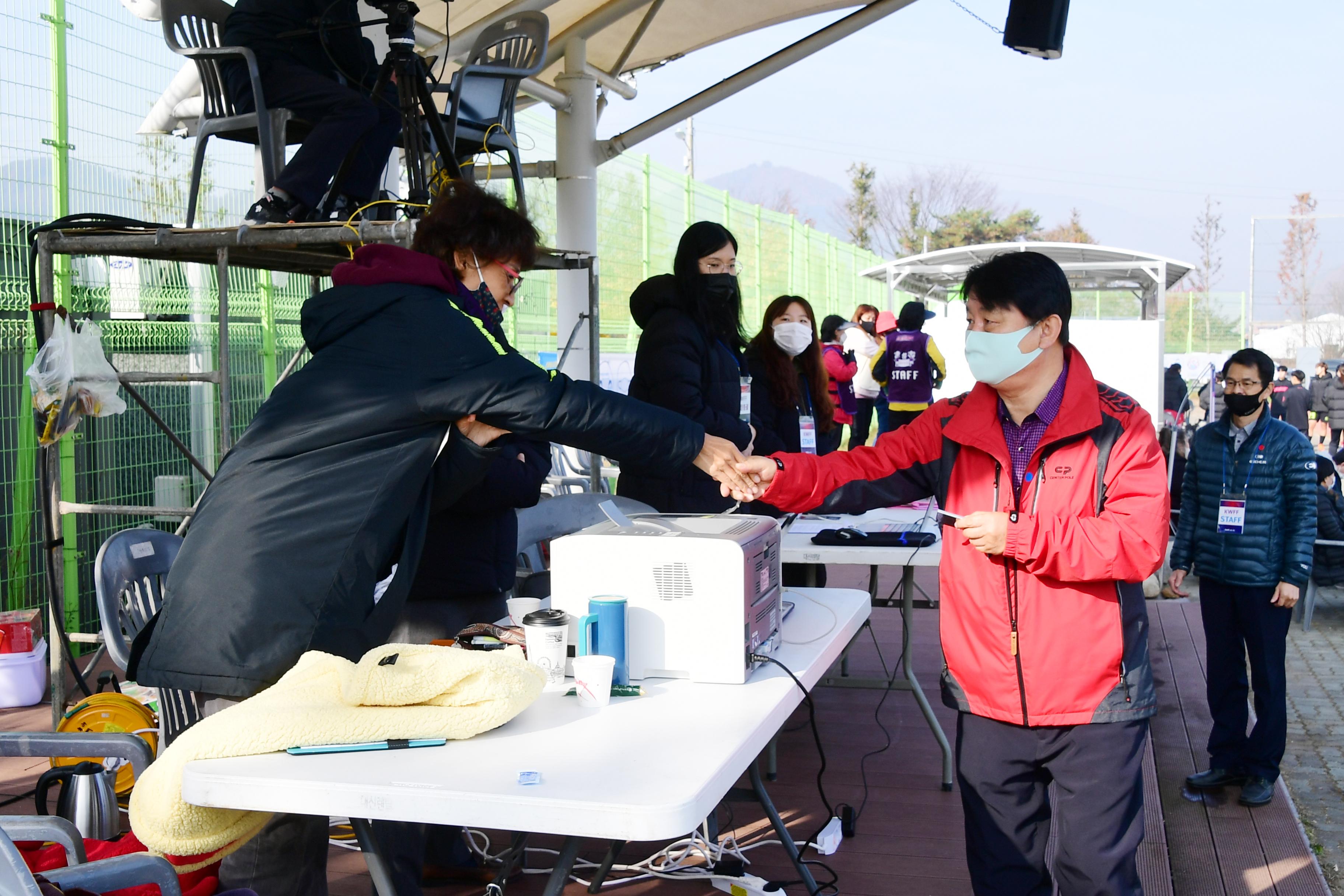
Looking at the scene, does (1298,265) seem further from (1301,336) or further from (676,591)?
(676,591)

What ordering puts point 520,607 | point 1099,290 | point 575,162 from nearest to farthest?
point 520,607
point 575,162
point 1099,290

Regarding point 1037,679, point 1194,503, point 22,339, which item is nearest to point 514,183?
point 22,339

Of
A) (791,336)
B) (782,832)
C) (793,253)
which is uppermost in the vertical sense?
(793,253)

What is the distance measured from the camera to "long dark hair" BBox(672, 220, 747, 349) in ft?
14.1

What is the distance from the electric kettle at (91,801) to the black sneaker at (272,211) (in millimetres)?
1916

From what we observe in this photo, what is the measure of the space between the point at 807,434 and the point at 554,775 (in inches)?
137

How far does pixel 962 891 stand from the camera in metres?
3.43

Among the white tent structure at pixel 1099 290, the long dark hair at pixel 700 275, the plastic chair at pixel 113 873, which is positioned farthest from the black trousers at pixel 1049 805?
the white tent structure at pixel 1099 290

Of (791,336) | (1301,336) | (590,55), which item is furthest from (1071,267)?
(1301,336)

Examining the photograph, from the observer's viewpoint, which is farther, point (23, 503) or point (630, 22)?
point (630, 22)

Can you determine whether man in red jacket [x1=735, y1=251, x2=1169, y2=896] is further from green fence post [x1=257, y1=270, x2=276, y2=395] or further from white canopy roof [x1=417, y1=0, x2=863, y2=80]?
green fence post [x1=257, y1=270, x2=276, y2=395]

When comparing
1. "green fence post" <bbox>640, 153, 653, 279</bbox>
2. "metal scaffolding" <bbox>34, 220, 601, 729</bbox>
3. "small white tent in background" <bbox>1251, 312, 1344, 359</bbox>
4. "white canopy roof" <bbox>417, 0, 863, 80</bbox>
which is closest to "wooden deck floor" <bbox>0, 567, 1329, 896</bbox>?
"metal scaffolding" <bbox>34, 220, 601, 729</bbox>

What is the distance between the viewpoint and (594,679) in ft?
7.50

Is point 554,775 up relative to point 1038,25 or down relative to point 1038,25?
down
